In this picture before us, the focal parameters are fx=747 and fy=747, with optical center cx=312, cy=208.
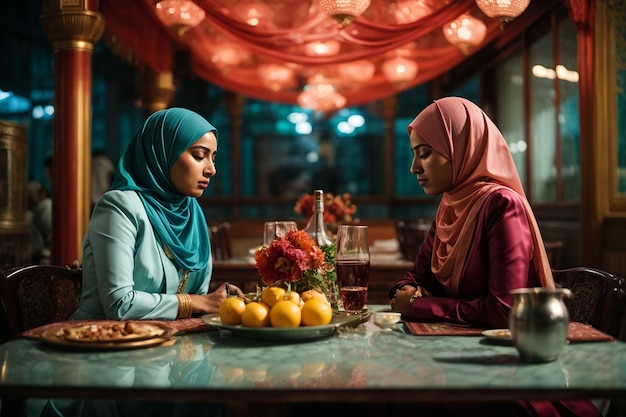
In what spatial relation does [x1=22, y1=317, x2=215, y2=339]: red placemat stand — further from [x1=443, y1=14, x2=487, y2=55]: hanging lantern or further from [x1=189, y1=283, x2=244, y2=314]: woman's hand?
[x1=443, y1=14, x2=487, y2=55]: hanging lantern

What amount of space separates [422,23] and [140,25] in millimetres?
2271

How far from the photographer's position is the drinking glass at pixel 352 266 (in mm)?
2137

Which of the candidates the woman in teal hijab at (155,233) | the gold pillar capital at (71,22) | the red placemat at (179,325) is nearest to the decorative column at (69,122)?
the gold pillar capital at (71,22)

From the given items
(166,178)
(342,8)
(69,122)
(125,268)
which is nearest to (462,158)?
(166,178)

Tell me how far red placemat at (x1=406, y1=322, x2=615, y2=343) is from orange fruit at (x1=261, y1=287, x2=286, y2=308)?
0.38 meters

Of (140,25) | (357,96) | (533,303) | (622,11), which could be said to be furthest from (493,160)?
(357,96)

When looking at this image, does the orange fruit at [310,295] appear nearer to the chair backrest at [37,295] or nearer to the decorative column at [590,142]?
the chair backrest at [37,295]

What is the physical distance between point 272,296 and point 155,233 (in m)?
0.67

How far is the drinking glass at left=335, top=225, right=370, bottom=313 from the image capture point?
214 cm

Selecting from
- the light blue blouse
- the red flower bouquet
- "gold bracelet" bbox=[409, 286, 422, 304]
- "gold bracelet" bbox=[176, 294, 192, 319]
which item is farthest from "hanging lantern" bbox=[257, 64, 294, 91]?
the red flower bouquet

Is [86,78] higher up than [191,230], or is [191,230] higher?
[86,78]

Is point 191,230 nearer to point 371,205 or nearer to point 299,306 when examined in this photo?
point 299,306

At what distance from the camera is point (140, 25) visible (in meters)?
5.94

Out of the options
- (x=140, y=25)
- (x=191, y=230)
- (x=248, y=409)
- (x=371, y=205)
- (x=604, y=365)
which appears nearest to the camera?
(x=248, y=409)
